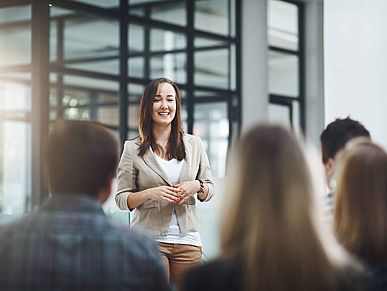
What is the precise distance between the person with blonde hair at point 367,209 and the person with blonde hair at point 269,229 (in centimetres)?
24

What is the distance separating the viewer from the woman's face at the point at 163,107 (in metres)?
3.65

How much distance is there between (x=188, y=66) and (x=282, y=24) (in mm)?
2244

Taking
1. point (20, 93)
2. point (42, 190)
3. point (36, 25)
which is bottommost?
point (42, 190)

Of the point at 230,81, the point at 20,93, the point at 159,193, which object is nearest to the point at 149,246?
the point at 159,193

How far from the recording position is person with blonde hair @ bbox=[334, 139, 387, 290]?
1.92 metres

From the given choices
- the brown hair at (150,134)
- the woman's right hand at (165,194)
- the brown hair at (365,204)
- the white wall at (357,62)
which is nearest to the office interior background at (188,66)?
the white wall at (357,62)

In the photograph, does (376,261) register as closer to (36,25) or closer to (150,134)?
(150,134)

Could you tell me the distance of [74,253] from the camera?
1.85 metres

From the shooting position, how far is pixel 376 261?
194 cm

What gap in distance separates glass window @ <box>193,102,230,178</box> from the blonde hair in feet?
29.9

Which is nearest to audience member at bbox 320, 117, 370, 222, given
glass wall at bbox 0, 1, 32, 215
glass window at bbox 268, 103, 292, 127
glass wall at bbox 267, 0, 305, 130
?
glass wall at bbox 0, 1, 32, 215

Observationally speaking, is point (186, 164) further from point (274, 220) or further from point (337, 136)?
point (274, 220)

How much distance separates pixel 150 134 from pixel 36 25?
5003 mm

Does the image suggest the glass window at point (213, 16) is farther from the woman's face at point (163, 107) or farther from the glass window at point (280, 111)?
the woman's face at point (163, 107)
